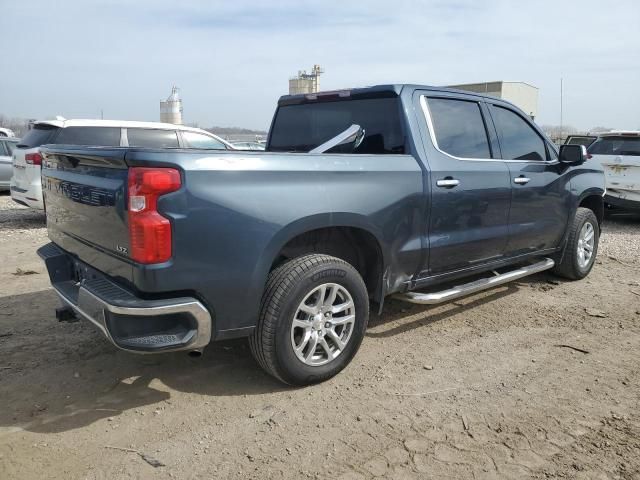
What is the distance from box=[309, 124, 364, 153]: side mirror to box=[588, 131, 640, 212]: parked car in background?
6.79m

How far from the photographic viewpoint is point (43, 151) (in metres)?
3.64

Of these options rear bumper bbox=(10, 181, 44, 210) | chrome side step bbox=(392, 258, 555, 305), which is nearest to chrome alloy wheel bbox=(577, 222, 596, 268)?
chrome side step bbox=(392, 258, 555, 305)

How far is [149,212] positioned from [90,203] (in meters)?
0.61

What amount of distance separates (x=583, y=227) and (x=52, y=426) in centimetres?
536

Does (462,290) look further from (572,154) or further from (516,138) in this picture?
(572,154)

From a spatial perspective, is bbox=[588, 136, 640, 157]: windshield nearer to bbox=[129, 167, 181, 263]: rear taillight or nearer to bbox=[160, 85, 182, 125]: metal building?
bbox=[129, 167, 181, 263]: rear taillight

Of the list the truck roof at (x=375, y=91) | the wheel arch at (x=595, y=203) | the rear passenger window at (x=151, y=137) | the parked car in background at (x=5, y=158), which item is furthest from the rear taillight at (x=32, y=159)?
the wheel arch at (x=595, y=203)

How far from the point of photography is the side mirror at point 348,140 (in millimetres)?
4031

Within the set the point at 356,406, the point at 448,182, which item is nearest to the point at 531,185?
the point at 448,182

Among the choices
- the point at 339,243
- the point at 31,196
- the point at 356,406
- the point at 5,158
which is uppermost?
the point at 5,158

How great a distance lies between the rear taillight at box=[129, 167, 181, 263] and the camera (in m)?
2.62

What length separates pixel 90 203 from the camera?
3021 millimetres

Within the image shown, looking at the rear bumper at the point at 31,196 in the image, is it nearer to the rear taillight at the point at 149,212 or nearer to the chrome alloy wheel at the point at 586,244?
the rear taillight at the point at 149,212

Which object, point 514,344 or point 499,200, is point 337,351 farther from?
point 499,200
